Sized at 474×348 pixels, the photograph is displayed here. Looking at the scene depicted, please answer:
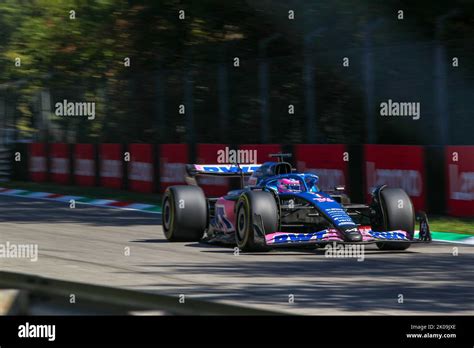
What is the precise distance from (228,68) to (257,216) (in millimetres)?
11608

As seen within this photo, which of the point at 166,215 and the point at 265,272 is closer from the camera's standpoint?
the point at 265,272

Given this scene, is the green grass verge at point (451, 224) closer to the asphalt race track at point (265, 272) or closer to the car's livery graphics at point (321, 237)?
the asphalt race track at point (265, 272)

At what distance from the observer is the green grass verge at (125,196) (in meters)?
15.0

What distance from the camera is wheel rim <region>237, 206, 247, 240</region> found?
12045 mm

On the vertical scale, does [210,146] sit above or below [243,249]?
above

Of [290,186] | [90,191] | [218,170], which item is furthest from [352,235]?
[90,191]

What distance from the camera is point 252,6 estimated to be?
2611cm

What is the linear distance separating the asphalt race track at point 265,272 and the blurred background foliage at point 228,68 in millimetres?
5774

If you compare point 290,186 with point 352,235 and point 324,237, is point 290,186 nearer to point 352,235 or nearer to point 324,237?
point 324,237

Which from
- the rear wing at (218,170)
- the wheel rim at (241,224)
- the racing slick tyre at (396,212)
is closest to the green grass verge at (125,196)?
the racing slick tyre at (396,212)

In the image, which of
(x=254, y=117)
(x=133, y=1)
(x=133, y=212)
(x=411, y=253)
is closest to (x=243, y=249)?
(x=411, y=253)

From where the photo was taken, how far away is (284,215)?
12.4m
